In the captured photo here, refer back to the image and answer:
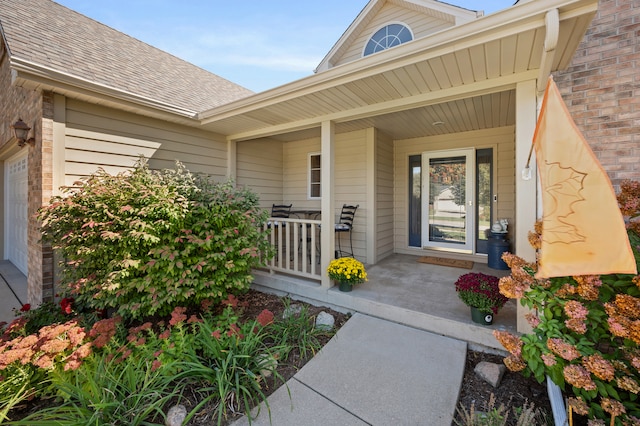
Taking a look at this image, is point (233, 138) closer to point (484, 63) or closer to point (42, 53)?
point (42, 53)

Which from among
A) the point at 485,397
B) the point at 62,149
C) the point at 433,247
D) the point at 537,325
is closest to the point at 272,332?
the point at 485,397

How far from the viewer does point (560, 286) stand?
165cm

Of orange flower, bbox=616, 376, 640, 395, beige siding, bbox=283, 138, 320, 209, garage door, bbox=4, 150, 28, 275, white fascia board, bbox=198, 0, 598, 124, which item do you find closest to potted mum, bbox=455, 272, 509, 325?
orange flower, bbox=616, 376, 640, 395

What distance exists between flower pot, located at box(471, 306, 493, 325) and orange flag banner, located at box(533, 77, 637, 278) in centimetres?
131

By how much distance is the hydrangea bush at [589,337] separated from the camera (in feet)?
4.40

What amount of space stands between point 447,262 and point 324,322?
3012 millimetres

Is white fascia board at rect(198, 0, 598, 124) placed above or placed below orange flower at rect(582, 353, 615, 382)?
above

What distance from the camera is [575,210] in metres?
1.35

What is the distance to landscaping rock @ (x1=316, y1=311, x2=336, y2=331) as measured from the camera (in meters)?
2.86

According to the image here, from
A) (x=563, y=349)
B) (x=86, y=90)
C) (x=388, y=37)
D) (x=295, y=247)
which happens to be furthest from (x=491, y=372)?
(x=388, y=37)

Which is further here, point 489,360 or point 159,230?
point 159,230

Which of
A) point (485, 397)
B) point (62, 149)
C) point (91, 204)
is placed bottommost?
point (485, 397)

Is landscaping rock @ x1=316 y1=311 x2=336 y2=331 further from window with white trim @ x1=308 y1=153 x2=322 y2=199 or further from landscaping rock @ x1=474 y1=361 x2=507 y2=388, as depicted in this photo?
window with white trim @ x1=308 y1=153 x2=322 y2=199

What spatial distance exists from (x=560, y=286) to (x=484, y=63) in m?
1.88
